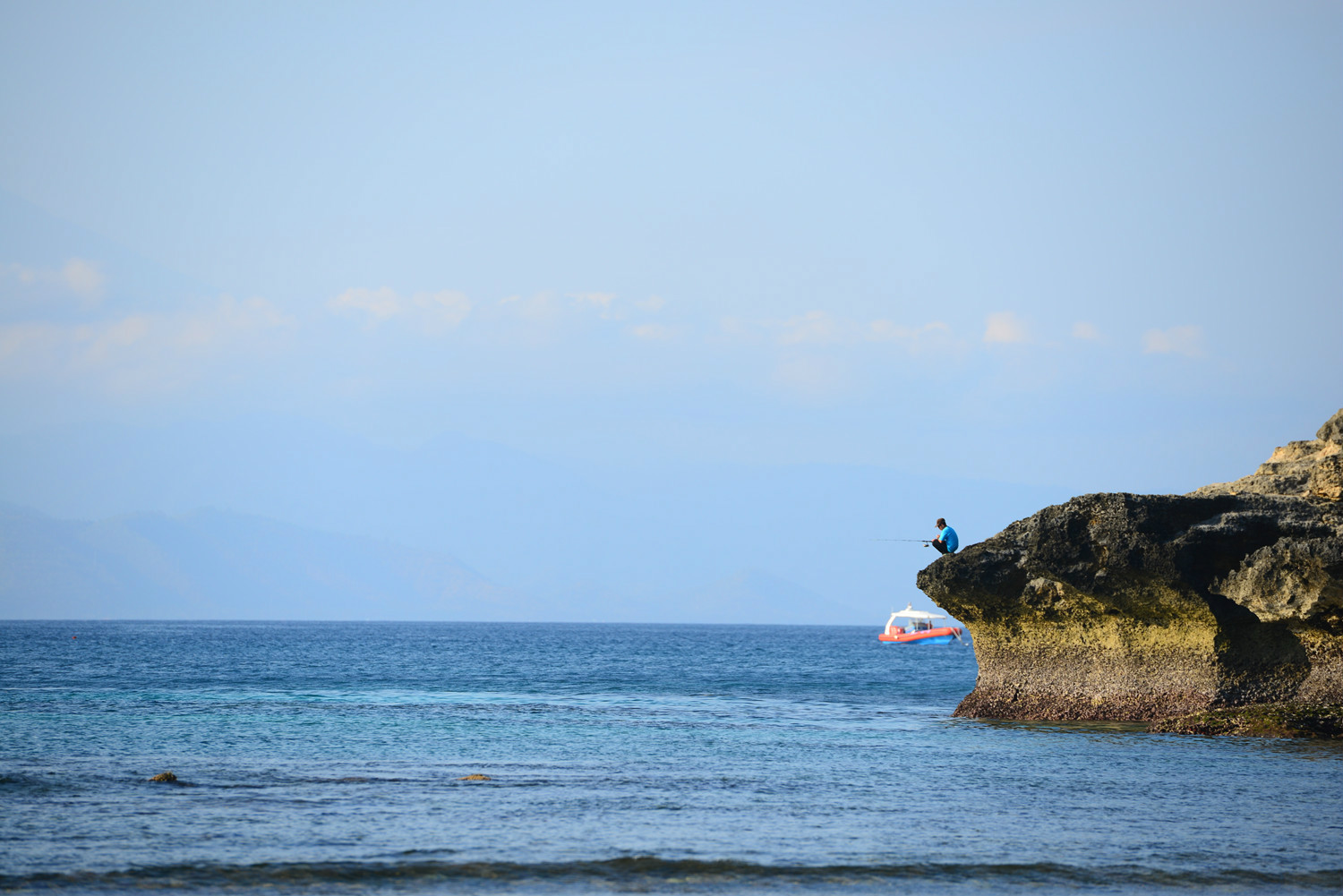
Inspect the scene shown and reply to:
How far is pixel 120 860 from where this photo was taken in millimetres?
12969

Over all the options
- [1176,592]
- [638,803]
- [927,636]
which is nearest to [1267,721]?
[1176,592]

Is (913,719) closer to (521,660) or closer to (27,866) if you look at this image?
(27,866)

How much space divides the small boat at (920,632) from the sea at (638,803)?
96786 millimetres

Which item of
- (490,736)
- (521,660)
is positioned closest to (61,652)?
(521,660)

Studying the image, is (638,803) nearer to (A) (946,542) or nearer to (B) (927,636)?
(A) (946,542)

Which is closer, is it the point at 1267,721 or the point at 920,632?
the point at 1267,721

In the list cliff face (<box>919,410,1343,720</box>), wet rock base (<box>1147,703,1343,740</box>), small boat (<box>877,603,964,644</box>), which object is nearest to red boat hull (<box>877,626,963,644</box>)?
small boat (<box>877,603,964,644</box>)

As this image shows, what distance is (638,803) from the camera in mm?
17328

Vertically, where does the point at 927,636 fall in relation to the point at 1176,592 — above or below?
below

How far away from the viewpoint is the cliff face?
81.7 feet

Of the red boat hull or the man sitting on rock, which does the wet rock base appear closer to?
the man sitting on rock

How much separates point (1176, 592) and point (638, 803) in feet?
47.7

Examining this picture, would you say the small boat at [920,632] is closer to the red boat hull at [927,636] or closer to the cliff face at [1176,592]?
the red boat hull at [927,636]

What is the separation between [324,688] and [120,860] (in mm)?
32068
